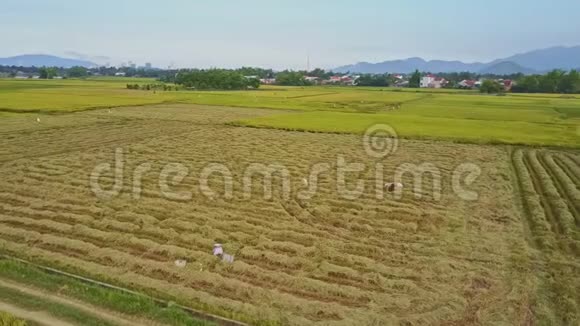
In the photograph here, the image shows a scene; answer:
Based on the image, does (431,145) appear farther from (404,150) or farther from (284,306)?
(284,306)

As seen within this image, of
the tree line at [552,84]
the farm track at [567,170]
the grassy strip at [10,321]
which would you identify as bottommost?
the farm track at [567,170]

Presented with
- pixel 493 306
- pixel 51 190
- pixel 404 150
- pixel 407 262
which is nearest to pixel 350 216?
pixel 407 262

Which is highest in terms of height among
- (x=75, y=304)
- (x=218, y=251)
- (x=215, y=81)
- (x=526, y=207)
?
(x=215, y=81)

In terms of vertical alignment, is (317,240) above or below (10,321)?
below

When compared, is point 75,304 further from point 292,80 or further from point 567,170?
point 292,80

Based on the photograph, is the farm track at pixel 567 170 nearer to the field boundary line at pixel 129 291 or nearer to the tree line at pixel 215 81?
the field boundary line at pixel 129 291

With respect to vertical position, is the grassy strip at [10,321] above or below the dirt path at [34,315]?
above

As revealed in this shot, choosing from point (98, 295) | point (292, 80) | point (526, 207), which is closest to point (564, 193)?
point (526, 207)

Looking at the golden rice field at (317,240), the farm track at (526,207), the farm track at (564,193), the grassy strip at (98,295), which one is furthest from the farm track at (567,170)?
the grassy strip at (98,295)
